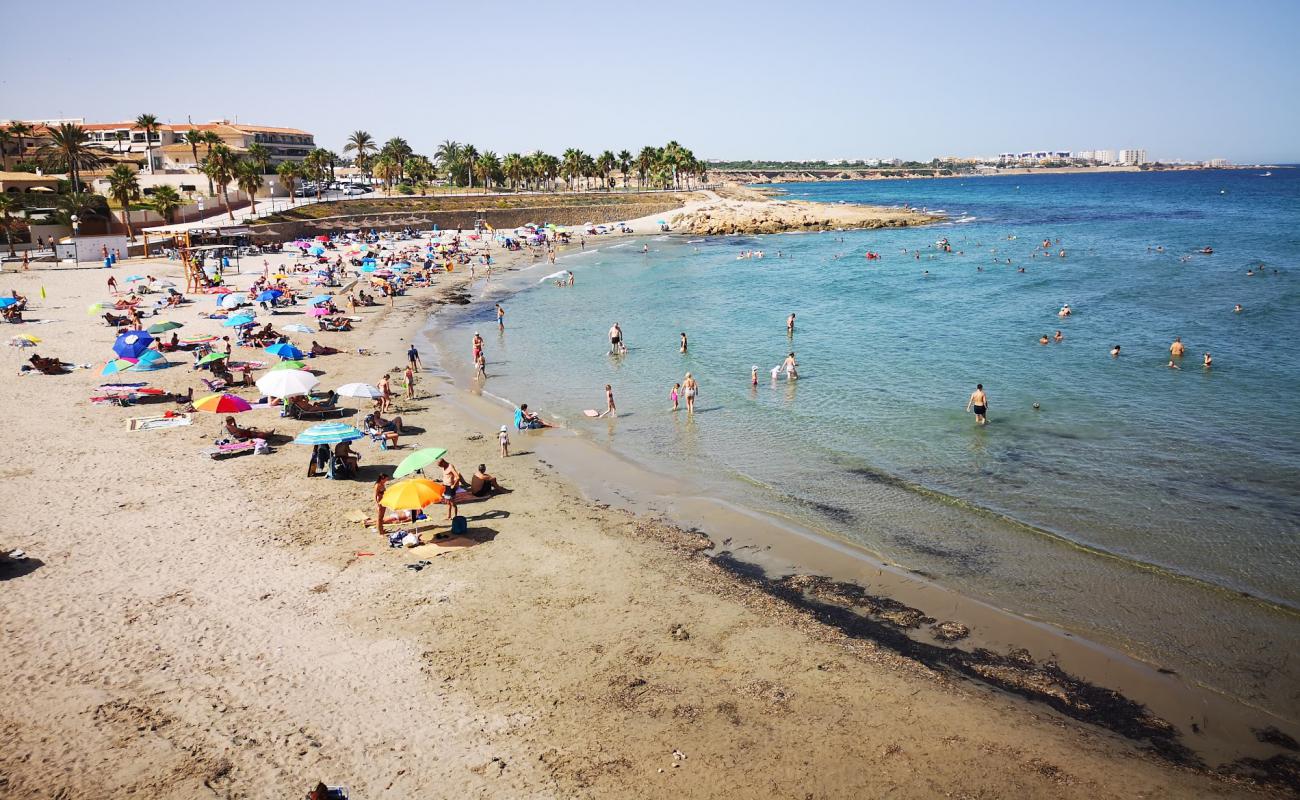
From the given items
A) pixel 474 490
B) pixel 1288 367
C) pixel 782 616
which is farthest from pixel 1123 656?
pixel 1288 367

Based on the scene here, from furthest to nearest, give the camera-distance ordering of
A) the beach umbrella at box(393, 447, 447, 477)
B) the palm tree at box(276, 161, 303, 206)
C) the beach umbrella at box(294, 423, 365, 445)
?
the palm tree at box(276, 161, 303, 206)
the beach umbrella at box(294, 423, 365, 445)
the beach umbrella at box(393, 447, 447, 477)

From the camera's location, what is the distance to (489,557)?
14227mm

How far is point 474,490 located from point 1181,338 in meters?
32.2

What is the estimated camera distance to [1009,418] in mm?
23344

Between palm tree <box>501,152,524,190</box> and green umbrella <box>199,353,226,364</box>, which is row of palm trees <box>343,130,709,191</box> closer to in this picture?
palm tree <box>501,152,524,190</box>

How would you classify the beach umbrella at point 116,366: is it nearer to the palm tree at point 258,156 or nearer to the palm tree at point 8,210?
the palm tree at point 8,210

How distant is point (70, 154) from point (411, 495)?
65.8 metres

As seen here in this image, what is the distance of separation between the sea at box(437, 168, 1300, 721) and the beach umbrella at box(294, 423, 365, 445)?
23.3 feet

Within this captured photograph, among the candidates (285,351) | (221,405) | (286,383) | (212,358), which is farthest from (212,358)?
(286,383)

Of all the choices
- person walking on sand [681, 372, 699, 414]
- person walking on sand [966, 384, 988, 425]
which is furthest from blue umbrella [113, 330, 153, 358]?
person walking on sand [966, 384, 988, 425]

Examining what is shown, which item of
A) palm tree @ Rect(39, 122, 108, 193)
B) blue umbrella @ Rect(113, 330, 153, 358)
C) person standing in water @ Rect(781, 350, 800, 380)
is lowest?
person standing in water @ Rect(781, 350, 800, 380)

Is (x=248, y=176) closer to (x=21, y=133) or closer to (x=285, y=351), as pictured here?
(x=21, y=133)

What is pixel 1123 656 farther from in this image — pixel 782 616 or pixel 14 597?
pixel 14 597

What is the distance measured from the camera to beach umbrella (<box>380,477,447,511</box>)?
14.0m
